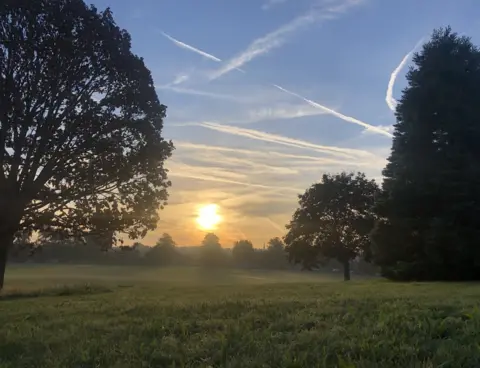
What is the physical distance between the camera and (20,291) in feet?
63.8

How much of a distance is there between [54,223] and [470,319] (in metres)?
18.0

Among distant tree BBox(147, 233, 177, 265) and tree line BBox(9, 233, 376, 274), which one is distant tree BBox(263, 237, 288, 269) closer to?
tree line BBox(9, 233, 376, 274)

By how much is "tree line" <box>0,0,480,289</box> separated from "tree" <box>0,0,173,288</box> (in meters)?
0.04

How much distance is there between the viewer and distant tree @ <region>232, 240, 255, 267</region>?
276 ft

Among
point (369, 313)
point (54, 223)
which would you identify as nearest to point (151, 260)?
point (54, 223)

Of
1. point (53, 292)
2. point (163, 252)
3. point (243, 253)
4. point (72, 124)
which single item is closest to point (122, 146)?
point (72, 124)

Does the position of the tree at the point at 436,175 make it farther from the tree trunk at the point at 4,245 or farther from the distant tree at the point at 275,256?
the distant tree at the point at 275,256

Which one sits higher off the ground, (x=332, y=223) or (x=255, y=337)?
(x=332, y=223)

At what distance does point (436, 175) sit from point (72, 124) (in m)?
17.4

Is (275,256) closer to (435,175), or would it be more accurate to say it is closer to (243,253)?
(243,253)

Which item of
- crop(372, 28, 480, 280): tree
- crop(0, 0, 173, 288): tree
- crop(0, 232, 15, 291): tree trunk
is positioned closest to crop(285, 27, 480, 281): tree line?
crop(372, 28, 480, 280): tree

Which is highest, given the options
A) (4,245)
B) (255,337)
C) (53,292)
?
(4,245)

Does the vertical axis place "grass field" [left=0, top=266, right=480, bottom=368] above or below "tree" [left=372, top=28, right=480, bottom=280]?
below

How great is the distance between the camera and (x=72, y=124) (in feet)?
63.8
